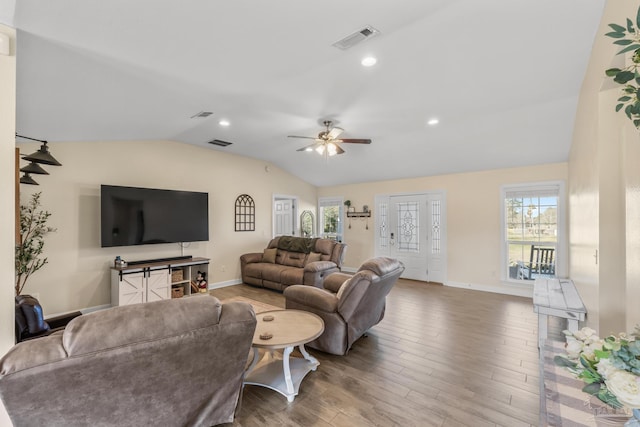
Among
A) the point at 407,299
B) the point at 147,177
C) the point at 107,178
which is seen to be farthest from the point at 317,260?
the point at 107,178

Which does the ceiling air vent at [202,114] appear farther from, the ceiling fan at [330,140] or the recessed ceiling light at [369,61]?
the recessed ceiling light at [369,61]

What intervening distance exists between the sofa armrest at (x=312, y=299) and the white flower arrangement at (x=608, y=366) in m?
2.10

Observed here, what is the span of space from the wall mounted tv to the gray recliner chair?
2.95m

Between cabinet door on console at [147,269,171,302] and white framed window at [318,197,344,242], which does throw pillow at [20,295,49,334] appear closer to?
cabinet door on console at [147,269,171,302]

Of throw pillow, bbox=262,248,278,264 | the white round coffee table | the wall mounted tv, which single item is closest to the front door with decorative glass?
throw pillow, bbox=262,248,278,264

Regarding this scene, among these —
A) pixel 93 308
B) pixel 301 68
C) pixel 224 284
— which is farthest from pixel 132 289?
pixel 301 68

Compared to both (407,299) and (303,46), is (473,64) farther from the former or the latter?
(407,299)

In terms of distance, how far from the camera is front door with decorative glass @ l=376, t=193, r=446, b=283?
6.17 metres

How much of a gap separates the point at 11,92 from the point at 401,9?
2.59 m

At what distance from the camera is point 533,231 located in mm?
5137

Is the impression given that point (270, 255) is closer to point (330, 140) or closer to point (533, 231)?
point (330, 140)

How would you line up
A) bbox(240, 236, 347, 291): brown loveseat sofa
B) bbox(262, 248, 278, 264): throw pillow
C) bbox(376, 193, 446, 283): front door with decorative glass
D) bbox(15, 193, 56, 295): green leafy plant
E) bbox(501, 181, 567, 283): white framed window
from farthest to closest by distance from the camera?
bbox(376, 193, 446, 283): front door with decorative glass
bbox(262, 248, 278, 264): throw pillow
bbox(240, 236, 347, 291): brown loveseat sofa
bbox(501, 181, 567, 283): white framed window
bbox(15, 193, 56, 295): green leafy plant

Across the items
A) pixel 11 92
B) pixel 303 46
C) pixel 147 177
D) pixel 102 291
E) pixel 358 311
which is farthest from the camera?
pixel 147 177

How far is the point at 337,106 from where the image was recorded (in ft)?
11.5
